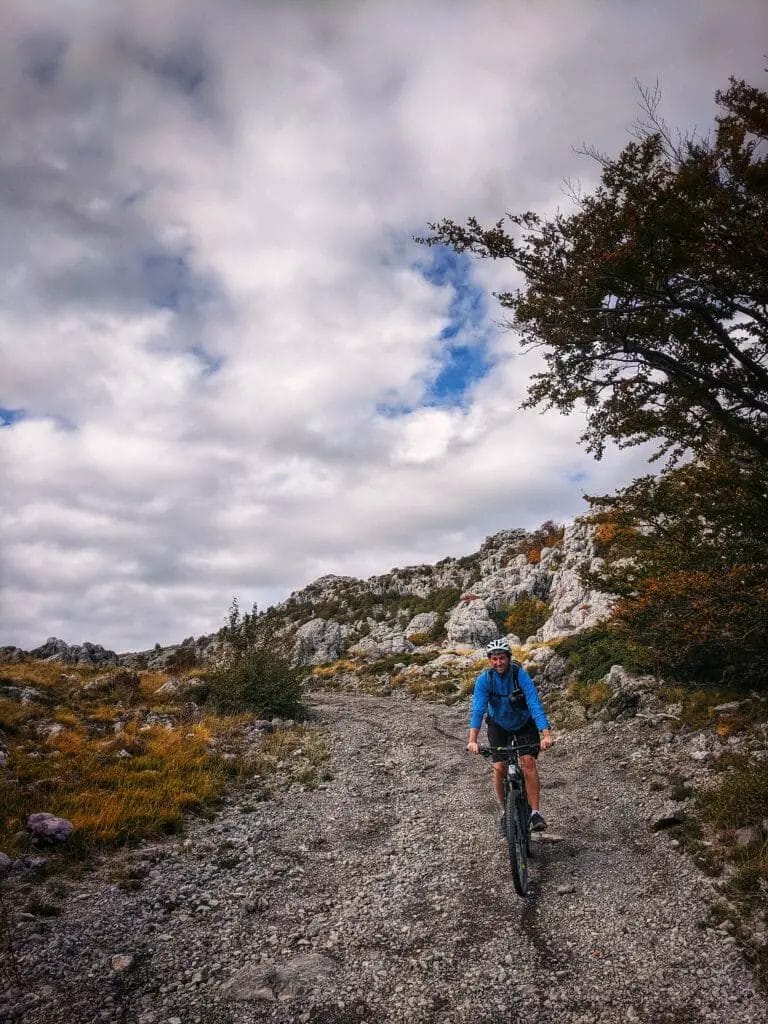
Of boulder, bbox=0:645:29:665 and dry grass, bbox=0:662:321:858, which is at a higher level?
boulder, bbox=0:645:29:665

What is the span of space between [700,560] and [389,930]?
27.9 ft

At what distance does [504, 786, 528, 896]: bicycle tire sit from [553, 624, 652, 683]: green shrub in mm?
10022

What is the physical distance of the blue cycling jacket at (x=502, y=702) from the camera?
7273mm

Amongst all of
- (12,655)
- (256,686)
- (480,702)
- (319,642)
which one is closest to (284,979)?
(480,702)

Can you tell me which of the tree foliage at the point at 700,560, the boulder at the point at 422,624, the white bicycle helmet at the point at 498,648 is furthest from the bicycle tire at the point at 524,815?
the boulder at the point at 422,624

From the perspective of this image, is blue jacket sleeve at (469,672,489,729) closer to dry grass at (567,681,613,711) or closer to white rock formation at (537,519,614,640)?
dry grass at (567,681,613,711)

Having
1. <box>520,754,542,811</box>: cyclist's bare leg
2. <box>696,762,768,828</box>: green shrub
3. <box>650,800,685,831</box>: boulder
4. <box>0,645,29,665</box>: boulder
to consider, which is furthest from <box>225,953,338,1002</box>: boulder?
<box>0,645,29,665</box>: boulder

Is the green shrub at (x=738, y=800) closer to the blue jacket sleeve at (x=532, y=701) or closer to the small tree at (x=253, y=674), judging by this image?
the blue jacket sleeve at (x=532, y=701)

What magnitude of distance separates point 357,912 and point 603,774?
713 cm

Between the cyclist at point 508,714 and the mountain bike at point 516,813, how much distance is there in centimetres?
13

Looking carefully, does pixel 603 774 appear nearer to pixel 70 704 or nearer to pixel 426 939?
pixel 426 939

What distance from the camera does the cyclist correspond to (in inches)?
285

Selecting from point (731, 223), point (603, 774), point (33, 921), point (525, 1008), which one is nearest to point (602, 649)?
point (603, 774)

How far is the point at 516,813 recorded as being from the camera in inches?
257
